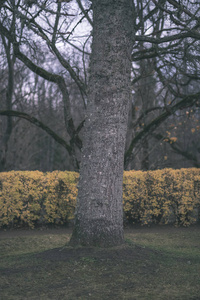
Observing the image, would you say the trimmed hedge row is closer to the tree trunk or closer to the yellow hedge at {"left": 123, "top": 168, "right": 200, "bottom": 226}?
the yellow hedge at {"left": 123, "top": 168, "right": 200, "bottom": 226}

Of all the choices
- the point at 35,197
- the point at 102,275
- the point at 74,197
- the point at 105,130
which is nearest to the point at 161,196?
the point at 74,197

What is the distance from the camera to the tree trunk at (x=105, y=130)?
5508 millimetres

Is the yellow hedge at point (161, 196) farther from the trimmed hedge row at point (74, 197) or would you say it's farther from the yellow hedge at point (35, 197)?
the yellow hedge at point (35, 197)

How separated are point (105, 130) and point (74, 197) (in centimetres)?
434

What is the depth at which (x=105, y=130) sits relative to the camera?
18.4ft

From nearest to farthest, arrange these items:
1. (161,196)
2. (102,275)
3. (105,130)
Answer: (102,275) < (105,130) < (161,196)

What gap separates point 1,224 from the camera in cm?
960

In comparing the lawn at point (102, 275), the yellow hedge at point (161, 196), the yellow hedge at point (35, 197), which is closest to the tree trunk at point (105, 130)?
the lawn at point (102, 275)

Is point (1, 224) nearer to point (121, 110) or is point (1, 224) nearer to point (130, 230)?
point (130, 230)

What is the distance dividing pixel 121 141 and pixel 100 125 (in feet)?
1.45

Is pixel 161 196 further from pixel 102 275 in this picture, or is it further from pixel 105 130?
pixel 102 275

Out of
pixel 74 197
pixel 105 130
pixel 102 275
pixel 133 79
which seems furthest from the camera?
pixel 133 79

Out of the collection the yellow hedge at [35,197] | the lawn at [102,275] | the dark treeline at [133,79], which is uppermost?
the dark treeline at [133,79]

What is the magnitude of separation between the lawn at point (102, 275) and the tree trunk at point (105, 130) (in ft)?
1.36
